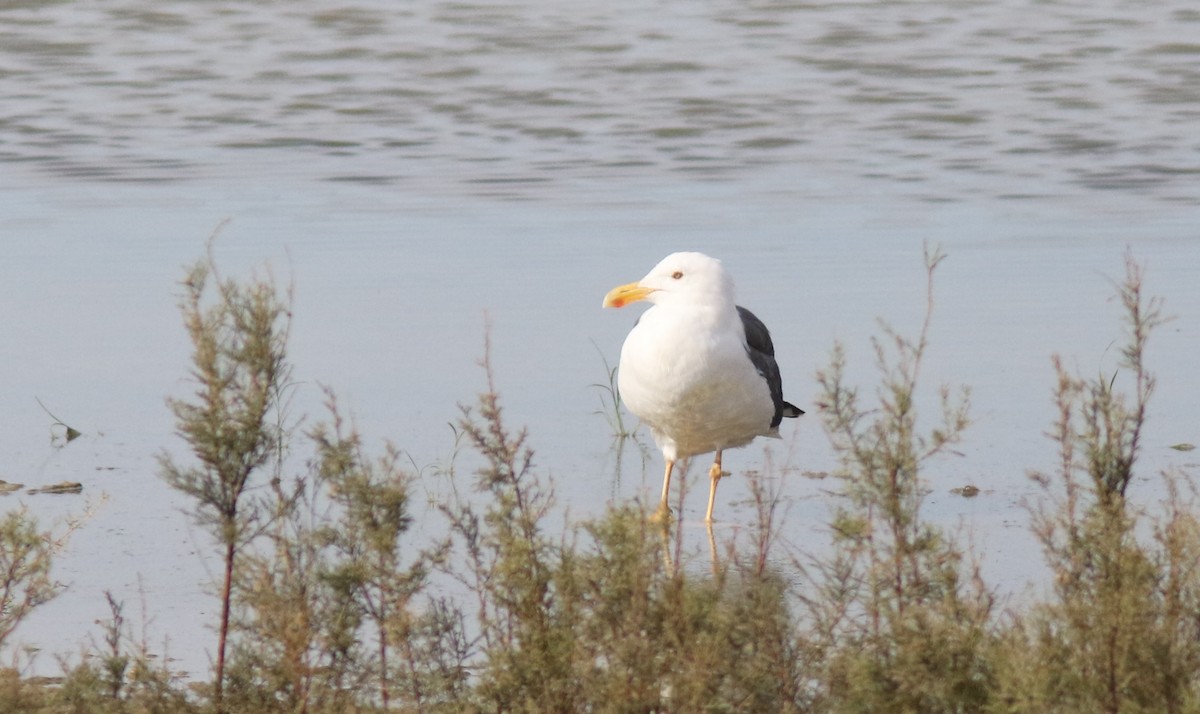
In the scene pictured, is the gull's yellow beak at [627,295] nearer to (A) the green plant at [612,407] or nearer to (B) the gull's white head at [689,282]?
(B) the gull's white head at [689,282]

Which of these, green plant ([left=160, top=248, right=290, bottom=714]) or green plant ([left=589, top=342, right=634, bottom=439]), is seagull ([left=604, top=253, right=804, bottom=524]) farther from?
green plant ([left=160, top=248, right=290, bottom=714])

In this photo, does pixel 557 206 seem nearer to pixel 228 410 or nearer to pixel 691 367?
pixel 691 367

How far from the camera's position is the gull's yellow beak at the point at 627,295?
757 centimetres

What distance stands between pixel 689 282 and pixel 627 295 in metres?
A: 0.30

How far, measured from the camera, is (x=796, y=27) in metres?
21.2

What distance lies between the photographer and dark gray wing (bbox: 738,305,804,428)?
7664 mm

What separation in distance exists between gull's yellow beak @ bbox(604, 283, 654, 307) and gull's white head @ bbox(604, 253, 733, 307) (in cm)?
1

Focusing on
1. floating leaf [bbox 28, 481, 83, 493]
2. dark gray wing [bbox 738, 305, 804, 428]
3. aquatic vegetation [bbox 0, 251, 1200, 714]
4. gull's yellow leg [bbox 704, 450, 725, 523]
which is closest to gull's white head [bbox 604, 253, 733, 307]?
dark gray wing [bbox 738, 305, 804, 428]

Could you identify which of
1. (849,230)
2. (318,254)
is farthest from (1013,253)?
(318,254)

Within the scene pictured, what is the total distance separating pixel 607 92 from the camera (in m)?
17.9

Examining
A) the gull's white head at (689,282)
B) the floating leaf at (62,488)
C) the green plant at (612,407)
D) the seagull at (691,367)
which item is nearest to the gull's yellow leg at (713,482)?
the seagull at (691,367)

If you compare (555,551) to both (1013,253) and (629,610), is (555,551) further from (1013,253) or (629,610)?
(1013,253)

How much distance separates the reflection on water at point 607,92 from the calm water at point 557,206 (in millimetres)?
54

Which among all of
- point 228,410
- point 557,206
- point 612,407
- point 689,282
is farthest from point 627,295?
point 557,206
